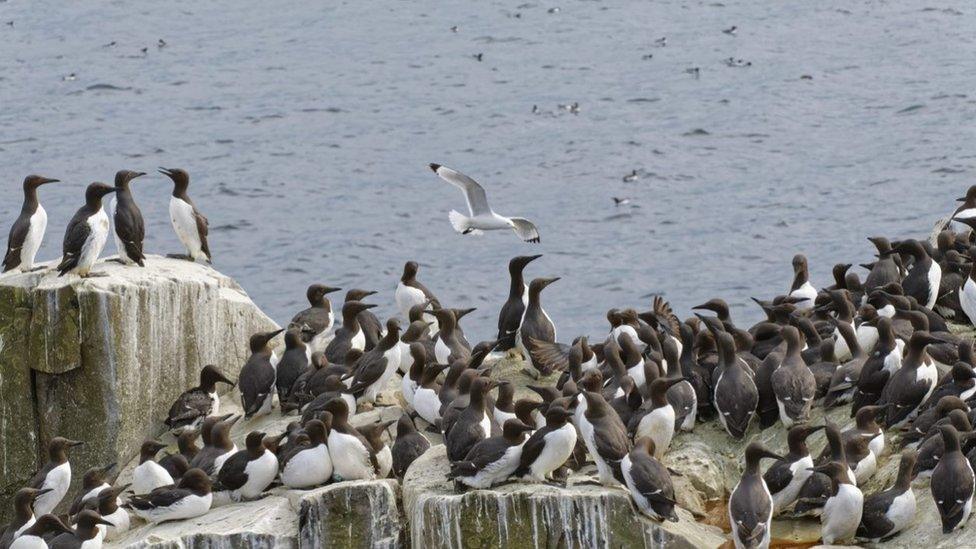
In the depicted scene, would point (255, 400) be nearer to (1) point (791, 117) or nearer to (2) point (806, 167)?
(2) point (806, 167)

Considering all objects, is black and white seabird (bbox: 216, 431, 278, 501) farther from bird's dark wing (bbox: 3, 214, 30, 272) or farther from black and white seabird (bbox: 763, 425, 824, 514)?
bird's dark wing (bbox: 3, 214, 30, 272)

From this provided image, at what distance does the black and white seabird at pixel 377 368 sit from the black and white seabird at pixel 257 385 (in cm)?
77

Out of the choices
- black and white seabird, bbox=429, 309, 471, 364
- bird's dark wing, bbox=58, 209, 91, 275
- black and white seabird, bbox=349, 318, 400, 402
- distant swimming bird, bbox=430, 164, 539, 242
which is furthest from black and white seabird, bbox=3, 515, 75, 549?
distant swimming bird, bbox=430, 164, 539, 242

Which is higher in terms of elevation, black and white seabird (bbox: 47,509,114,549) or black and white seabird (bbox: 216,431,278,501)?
black and white seabird (bbox: 216,431,278,501)

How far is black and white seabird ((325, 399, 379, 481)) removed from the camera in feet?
39.0

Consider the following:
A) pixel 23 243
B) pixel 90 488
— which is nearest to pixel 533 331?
pixel 90 488

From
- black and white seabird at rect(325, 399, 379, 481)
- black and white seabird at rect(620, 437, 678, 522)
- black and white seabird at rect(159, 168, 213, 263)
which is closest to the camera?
black and white seabird at rect(620, 437, 678, 522)

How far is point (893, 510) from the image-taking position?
11141 millimetres

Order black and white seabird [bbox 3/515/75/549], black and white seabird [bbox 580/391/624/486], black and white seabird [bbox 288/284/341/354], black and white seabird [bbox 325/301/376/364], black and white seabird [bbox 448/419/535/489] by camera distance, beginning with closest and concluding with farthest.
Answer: black and white seabird [bbox 448/419/535/489] < black and white seabird [bbox 580/391/624/486] < black and white seabird [bbox 3/515/75/549] < black and white seabird [bbox 325/301/376/364] < black and white seabird [bbox 288/284/341/354]

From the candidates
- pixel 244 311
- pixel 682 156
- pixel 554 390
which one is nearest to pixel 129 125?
pixel 682 156

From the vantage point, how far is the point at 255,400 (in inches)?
555

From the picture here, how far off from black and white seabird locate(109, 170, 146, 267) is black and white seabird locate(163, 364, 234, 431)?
3.78ft

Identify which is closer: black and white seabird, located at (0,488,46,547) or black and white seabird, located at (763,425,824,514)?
black and white seabird, located at (763,425,824,514)

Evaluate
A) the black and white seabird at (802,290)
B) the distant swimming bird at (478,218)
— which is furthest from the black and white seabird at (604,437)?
the distant swimming bird at (478,218)
